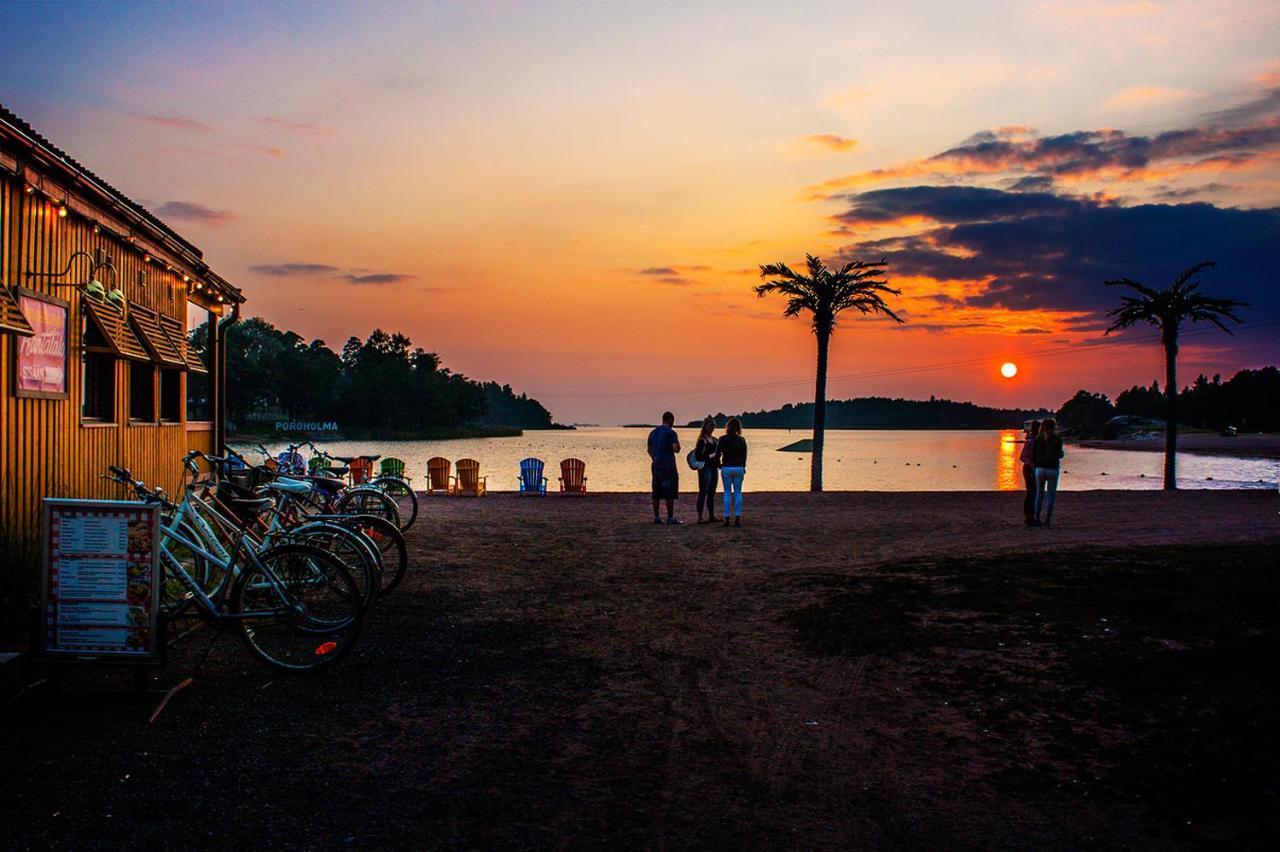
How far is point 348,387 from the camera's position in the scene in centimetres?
15925

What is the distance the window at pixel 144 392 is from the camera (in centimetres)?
1208

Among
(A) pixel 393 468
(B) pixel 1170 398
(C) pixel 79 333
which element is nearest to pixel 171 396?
(C) pixel 79 333

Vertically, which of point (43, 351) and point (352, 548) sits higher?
point (43, 351)

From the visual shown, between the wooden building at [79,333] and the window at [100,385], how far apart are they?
1 centimetres

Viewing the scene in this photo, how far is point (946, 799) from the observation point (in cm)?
428

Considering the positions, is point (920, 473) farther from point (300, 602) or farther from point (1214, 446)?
point (300, 602)

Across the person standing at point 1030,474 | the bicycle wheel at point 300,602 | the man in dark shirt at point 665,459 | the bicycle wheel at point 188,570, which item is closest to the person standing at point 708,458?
the man in dark shirt at point 665,459

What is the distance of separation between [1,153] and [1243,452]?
101039mm

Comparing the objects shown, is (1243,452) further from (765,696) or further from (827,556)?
(765,696)

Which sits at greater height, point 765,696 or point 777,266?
point 777,266

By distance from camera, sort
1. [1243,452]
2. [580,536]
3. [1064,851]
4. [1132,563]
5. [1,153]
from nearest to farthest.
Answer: [1064,851] < [1,153] < [1132,563] < [580,536] < [1243,452]

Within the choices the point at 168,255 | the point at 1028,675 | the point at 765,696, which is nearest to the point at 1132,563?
the point at 1028,675

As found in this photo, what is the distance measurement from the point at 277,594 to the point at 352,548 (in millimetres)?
1405

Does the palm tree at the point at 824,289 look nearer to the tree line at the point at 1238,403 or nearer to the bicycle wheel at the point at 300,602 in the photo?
the bicycle wheel at the point at 300,602
